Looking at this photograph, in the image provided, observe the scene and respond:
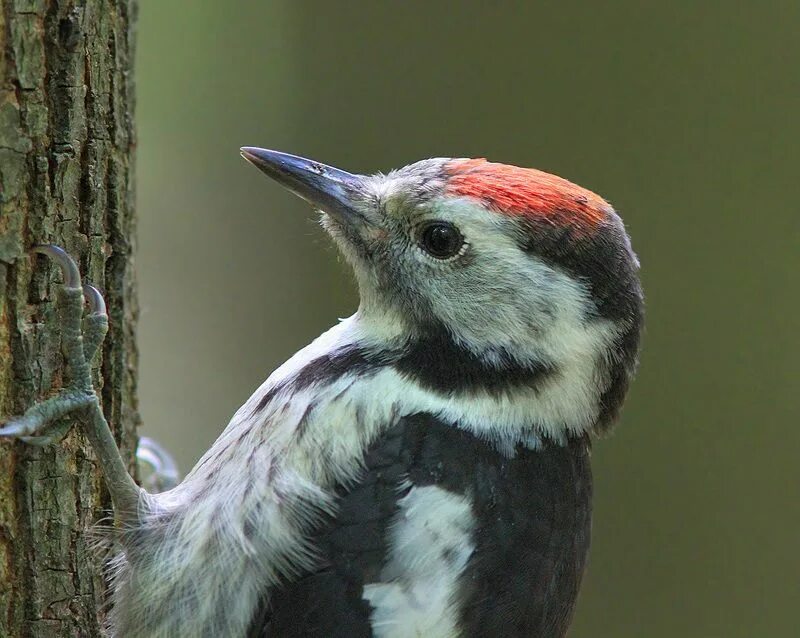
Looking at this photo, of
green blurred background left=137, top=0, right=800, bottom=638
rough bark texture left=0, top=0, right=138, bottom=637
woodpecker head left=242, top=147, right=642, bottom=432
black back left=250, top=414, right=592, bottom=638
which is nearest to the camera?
rough bark texture left=0, top=0, right=138, bottom=637

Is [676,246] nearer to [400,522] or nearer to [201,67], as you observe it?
[201,67]

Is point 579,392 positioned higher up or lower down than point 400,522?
higher up

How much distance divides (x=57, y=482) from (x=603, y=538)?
3.36 meters

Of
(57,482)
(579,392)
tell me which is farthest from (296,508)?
(579,392)

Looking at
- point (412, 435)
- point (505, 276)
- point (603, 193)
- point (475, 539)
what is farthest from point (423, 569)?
point (603, 193)

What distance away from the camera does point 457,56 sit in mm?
4133

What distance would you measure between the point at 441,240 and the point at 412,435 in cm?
41

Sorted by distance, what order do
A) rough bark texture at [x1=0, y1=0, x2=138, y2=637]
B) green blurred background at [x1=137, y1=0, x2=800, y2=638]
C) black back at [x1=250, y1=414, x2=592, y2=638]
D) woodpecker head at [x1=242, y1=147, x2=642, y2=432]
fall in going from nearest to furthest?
rough bark texture at [x1=0, y1=0, x2=138, y2=637]
black back at [x1=250, y1=414, x2=592, y2=638]
woodpecker head at [x1=242, y1=147, x2=642, y2=432]
green blurred background at [x1=137, y1=0, x2=800, y2=638]

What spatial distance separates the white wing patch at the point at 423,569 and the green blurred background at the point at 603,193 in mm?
2196

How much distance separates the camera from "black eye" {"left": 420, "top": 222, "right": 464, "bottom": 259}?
194 centimetres

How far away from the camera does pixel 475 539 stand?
1716 millimetres

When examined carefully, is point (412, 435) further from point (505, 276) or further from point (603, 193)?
point (603, 193)

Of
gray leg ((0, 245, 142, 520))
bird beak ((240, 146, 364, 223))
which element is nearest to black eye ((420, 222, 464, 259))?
bird beak ((240, 146, 364, 223))

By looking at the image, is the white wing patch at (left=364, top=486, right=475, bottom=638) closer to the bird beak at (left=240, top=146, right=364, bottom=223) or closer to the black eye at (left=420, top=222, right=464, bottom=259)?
the black eye at (left=420, top=222, right=464, bottom=259)
